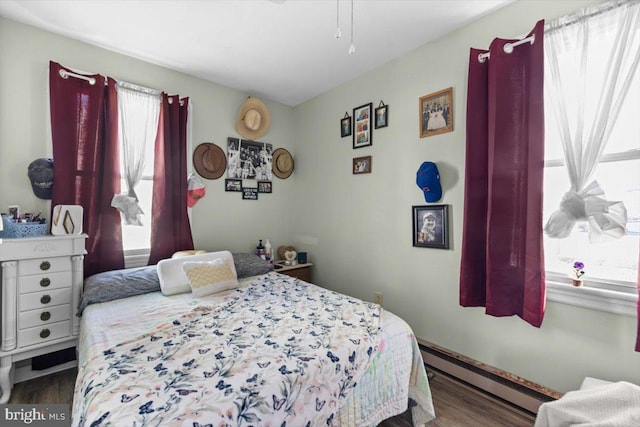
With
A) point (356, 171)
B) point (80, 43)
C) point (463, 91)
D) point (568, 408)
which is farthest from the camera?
point (356, 171)

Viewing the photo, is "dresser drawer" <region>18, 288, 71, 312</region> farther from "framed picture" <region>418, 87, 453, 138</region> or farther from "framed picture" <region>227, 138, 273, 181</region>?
"framed picture" <region>418, 87, 453, 138</region>

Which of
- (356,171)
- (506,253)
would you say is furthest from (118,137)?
(506,253)

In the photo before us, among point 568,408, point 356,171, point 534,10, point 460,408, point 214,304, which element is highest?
point 534,10

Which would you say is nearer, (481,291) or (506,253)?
(506,253)

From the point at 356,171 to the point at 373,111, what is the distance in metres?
0.62

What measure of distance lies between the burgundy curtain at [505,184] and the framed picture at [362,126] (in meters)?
1.02

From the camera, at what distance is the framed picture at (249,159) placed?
330cm

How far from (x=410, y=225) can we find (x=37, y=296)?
2845 millimetres

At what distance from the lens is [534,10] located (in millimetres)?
1868

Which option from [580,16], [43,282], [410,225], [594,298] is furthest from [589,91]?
[43,282]

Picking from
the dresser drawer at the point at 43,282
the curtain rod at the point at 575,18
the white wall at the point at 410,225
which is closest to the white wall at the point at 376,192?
the white wall at the point at 410,225

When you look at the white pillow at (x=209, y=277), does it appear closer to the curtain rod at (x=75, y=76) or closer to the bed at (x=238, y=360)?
the bed at (x=238, y=360)

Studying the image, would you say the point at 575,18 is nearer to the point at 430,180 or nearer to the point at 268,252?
the point at 430,180

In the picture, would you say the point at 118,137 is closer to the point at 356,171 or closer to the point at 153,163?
the point at 153,163
